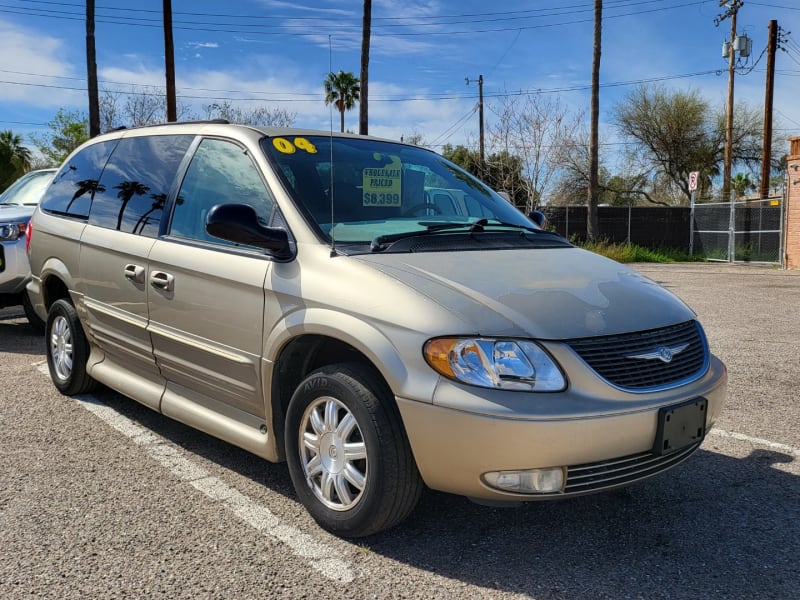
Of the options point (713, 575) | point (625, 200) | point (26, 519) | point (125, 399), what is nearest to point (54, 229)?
point (125, 399)

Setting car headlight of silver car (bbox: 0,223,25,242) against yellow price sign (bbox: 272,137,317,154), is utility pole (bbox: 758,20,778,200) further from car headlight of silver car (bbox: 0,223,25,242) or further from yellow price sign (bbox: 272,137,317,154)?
yellow price sign (bbox: 272,137,317,154)

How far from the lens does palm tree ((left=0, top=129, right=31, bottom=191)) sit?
3959 centimetres

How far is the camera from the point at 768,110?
2841 cm

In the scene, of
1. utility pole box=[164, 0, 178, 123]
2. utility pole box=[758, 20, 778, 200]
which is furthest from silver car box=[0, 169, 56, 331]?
utility pole box=[758, 20, 778, 200]

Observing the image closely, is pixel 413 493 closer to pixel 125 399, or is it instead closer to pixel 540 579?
pixel 540 579

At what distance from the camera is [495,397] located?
8.69 ft

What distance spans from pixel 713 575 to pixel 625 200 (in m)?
40.1

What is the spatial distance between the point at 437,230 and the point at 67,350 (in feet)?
10.2

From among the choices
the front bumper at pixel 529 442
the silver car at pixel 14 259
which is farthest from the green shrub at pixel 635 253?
the front bumper at pixel 529 442

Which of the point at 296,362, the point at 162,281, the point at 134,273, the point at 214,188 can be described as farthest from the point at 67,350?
the point at 296,362

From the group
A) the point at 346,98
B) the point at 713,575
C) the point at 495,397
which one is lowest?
the point at 713,575

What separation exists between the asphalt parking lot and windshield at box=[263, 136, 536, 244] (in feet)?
4.42

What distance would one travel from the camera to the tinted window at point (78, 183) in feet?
16.5

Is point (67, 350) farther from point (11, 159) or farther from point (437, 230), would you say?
point (11, 159)
